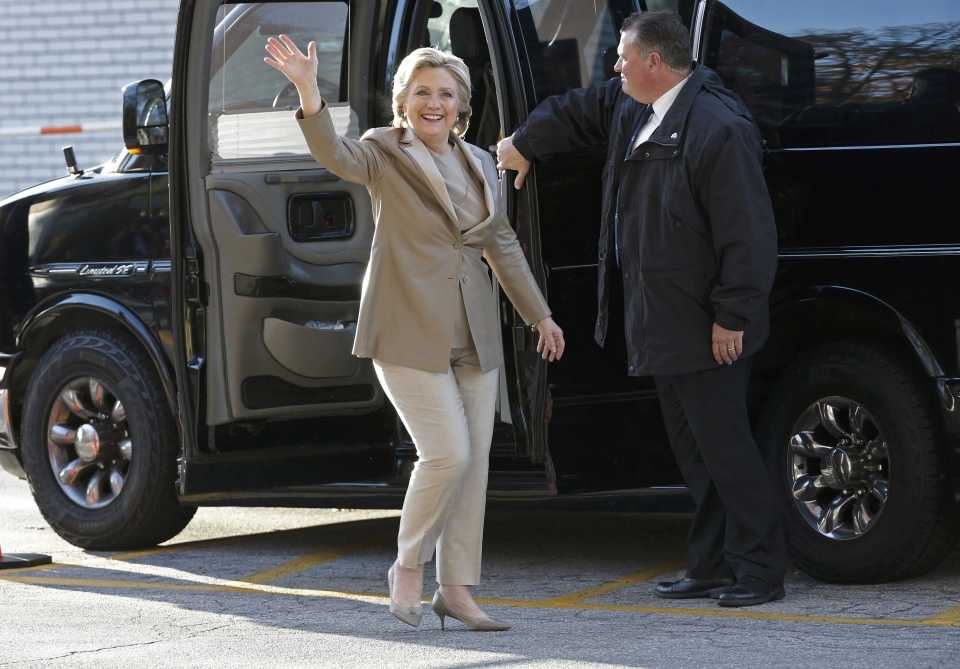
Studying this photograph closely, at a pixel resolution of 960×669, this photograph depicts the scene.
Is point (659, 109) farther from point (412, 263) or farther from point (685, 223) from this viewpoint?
point (412, 263)

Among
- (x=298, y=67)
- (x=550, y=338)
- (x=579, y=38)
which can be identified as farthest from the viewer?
(x=579, y=38)

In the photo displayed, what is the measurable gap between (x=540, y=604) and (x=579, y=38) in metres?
1.90

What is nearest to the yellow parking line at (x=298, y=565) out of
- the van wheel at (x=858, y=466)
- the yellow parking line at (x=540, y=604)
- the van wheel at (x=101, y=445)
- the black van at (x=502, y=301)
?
the yellow parking line at (x=540, y=604)

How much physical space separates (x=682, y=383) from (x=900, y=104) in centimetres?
112

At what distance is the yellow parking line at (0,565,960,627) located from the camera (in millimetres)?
5723

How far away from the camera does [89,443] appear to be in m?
7.64

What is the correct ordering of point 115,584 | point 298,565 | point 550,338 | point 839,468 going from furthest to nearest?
point 298,565 → point 115,584 → point 839,468 → point 550,338

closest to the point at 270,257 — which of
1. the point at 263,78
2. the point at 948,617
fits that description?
the point at 263,78

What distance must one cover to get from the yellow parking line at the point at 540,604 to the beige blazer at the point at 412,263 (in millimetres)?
951

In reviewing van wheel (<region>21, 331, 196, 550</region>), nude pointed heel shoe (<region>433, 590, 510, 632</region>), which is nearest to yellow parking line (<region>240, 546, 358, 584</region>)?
van wheel (<region>21, 331, 196, 550</region>)

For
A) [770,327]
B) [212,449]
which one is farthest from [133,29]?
[770,327]

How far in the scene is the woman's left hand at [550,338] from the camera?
19.4ft

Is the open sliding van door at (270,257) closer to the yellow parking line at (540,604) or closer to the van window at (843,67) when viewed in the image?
the yellow parking line at (540,604)

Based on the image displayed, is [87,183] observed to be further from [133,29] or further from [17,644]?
[133,29]
